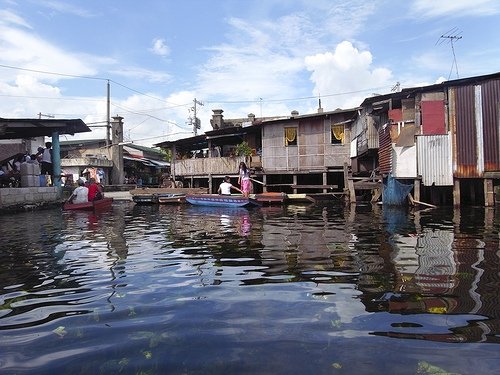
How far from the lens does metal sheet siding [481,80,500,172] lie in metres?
15.3

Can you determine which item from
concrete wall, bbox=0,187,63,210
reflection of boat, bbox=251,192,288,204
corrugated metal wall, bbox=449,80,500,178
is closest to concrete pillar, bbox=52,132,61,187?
concrete wall, bbox=0,187,63,210

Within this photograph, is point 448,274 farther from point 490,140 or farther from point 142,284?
point 490,140

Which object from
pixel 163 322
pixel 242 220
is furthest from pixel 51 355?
pixel 242 220

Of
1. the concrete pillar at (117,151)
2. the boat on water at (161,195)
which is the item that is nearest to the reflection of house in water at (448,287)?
the boat on water at (161,195)

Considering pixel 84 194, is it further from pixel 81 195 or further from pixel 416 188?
pixel 416 188

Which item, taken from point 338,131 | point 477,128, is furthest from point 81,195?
point 477,128

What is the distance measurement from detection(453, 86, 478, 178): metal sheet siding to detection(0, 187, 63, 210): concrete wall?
708 inches

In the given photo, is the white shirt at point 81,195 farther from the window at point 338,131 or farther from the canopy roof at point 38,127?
the window at point 338,131

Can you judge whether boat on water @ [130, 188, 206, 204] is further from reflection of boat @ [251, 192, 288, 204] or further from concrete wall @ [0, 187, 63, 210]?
reflection of boat @ [251, 192, 288, 204]

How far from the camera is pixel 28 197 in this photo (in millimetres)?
18125

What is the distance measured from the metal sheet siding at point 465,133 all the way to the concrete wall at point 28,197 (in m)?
18.0

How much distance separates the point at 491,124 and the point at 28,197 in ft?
63.4

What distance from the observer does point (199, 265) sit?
21.8ft

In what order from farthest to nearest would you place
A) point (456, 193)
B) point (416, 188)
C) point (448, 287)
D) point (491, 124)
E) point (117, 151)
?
point (117, 151) < point (416, 188) < point (456, 193) < point (491, 124) < point (448, 287)
